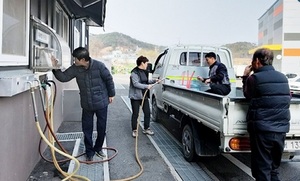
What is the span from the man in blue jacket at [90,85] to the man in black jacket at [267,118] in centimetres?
215

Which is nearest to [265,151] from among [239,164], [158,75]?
[239,164]

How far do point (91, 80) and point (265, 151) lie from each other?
8.31ft

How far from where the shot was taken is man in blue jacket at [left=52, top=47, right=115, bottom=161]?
14.4 feet

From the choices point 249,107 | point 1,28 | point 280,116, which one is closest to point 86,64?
point 1,28

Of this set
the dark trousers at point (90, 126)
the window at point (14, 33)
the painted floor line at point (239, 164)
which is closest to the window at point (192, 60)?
the painted floor line at point (239, 164)

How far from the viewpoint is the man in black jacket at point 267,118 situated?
3311 mm

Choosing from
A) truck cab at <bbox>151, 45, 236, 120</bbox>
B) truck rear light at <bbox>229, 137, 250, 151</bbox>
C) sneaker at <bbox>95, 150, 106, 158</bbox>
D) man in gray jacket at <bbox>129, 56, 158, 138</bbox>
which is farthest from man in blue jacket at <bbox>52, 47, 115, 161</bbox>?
truck cab at <bbox>151, 45, 236, 120</bbox>

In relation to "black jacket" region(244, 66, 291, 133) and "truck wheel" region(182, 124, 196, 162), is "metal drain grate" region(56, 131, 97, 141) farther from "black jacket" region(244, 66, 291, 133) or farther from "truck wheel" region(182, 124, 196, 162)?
"black jacket" region(244, 66, 291, 133)

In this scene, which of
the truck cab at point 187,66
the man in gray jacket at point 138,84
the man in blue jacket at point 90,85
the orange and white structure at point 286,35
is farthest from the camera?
the orange and white structure at point 286,35

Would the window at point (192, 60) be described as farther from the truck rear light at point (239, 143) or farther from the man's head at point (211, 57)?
the truck rear light at point (239, 143)

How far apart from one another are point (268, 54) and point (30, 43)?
10.1 ft

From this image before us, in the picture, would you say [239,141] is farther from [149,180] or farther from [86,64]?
[86,64]

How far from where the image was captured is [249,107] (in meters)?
3.46

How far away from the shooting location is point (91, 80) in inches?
175
